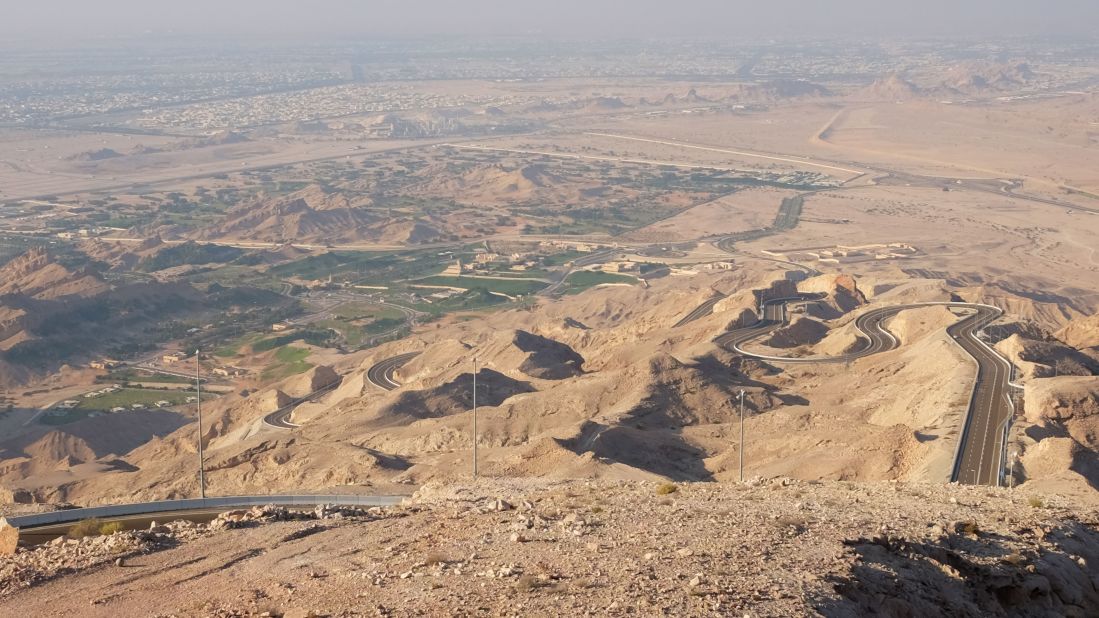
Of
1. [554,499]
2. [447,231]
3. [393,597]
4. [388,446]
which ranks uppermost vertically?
[393,597]

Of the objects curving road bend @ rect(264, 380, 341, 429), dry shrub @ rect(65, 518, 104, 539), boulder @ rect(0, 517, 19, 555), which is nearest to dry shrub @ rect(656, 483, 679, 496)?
dry shrub @ rect(65, 518, 104, 539)

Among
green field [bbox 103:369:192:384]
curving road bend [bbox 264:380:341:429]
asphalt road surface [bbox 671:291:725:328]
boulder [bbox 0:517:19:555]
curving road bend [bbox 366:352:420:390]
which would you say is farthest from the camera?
green field [bbox 103:369:192:384]

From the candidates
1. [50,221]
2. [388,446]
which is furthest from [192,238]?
[388,446]

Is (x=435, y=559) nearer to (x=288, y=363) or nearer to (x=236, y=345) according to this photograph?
(x=288, y=363)

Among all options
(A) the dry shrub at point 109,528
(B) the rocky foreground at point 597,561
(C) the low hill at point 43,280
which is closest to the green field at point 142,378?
(C) the low hill at point 43,280

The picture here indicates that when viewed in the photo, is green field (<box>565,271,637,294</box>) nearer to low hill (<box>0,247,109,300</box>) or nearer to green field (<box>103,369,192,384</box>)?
green field (<box>103,369,192,384</box>)

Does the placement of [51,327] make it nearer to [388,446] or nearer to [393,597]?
[388,446]

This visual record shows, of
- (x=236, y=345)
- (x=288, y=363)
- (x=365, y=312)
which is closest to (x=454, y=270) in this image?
(x=365, y=312)
